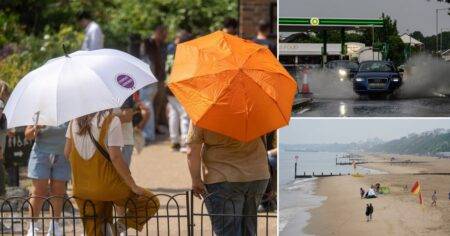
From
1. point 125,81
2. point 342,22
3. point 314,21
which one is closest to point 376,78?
point 342,22

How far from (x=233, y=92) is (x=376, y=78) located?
3.46 ft

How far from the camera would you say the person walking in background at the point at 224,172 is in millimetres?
6660

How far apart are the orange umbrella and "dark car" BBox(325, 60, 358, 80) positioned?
41 cm

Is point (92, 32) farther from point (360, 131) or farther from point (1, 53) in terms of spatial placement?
point (360, 131)

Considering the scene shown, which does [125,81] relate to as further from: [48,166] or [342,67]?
[48,166]

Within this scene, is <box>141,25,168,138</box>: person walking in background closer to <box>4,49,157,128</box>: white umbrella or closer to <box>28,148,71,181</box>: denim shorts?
<box>28,148,71,181</box>: denim shorts

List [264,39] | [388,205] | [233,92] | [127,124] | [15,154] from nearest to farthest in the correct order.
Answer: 1. [233,92]
2. [388,205]
3. [127,124]
4. [15,154]
5. [264,39]

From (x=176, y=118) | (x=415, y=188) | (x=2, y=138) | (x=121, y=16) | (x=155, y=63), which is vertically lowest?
(x=415, y=188)

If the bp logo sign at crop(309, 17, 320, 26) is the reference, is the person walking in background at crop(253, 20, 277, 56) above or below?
above

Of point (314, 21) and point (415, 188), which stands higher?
point (314, 21)

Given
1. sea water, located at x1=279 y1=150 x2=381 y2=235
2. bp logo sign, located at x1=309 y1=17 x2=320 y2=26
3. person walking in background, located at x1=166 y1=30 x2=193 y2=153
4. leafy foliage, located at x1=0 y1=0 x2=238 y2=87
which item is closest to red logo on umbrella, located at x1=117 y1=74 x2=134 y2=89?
sea water, located at x1=279 y1=150 x2=381 y2=235

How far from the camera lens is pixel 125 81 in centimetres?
682

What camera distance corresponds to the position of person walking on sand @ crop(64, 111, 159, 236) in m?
6.82

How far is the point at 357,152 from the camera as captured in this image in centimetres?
689
